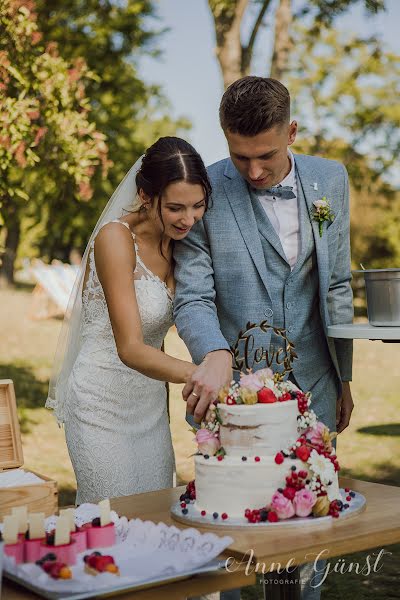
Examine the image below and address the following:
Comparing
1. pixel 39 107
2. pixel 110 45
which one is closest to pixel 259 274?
pixel 39 107

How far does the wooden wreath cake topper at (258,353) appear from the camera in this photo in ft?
9.98

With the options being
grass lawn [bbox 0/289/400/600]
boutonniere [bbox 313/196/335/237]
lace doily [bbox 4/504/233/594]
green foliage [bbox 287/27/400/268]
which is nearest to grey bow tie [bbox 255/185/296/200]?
boutonniere [bbox 313/196/335/237]

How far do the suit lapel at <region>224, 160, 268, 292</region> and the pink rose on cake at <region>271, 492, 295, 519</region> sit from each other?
111cm

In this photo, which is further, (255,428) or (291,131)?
(291,131)

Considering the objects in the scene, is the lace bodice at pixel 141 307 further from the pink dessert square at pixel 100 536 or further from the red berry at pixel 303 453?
the pink dessert square at pixel 100 536

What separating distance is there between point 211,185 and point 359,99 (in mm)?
16639

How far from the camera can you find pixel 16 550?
7.50ft

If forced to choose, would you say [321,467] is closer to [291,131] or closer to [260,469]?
[260,469]

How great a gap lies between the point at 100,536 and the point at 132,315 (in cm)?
114

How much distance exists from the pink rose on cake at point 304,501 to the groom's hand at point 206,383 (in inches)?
17.4

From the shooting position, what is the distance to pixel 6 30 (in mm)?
7844

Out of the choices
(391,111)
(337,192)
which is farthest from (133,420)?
(391,111)

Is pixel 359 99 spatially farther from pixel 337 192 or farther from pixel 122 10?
pixel 337 192

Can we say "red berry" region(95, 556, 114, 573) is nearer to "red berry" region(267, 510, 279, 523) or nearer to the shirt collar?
"red berry" region(267, 510, 279, 523)
